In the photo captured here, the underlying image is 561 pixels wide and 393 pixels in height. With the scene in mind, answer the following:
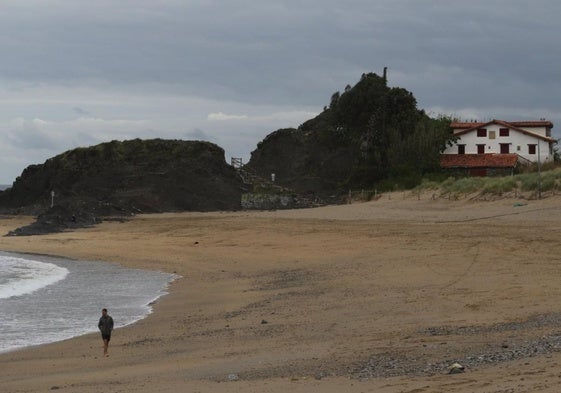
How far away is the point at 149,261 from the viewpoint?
1336 inches

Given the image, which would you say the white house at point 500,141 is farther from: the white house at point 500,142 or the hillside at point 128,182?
the hillside at point 128,182

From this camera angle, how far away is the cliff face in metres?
62.2

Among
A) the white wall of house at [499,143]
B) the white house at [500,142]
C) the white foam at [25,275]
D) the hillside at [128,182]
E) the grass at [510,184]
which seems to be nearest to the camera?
the white foam at [25,275]

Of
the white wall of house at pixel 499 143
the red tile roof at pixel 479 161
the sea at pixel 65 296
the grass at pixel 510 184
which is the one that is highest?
the white wall of house at pixel 499 143

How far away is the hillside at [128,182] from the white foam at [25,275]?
68.5 feet

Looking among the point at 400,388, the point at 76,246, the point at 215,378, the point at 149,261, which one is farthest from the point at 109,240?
the point at 400,388

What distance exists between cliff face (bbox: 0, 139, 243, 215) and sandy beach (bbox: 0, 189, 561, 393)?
24153mm

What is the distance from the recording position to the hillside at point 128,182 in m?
61.8

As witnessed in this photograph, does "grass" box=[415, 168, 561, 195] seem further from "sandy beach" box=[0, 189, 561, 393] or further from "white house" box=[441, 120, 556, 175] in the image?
"white house" box=[441, 120, 556, 175]

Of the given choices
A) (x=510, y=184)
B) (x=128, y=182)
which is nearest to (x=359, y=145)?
(x=128, y=182)

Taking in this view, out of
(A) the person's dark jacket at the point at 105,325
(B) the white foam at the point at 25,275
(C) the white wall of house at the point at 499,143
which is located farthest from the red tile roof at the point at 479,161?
(A) the person's dark jacket at the point at 105,325

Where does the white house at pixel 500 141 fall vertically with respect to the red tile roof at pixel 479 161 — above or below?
above

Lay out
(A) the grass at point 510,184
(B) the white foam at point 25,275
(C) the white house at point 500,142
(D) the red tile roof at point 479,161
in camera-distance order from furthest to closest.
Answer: (C) the white house at point 500,142 → (D) the red tile roof at point 479,161 → (A) the grass at point 510,184 → (B) the white foam at point 25,275

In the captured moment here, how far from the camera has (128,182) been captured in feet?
217
